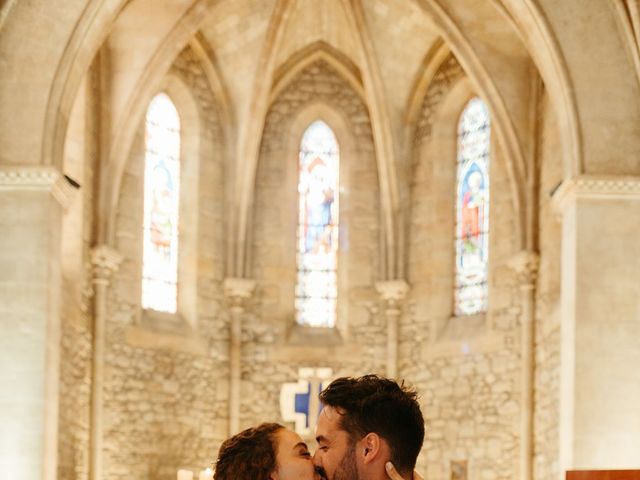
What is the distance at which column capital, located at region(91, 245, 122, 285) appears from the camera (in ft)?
59.7

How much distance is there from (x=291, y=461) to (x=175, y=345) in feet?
51.7

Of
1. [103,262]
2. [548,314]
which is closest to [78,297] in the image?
[103,262]

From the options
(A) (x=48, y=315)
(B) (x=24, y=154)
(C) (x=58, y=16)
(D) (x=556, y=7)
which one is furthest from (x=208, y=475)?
(D) (x=556, y=7)

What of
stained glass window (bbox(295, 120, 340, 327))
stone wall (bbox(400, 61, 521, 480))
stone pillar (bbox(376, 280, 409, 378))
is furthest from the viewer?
stained glass window (bbox(295, 120, 340, 327))

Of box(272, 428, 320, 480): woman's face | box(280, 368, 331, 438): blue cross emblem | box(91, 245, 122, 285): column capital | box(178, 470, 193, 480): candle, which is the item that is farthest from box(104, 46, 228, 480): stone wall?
box(272, 428, 320, 480): woman's face

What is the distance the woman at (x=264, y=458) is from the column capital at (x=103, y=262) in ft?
48.5

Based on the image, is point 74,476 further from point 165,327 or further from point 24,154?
point 24,154

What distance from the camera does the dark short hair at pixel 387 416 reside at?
11.4 feet

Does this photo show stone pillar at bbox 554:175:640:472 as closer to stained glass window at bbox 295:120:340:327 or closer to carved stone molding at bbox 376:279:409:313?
carved stone molding at bbox 376:279:409:313

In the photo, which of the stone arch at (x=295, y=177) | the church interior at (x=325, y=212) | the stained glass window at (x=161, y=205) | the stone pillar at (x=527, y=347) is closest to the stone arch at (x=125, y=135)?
the church interior at (x=325, y=212)

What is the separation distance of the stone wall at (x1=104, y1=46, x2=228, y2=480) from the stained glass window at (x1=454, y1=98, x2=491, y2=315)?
3.07 meters

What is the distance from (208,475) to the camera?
15.0 m

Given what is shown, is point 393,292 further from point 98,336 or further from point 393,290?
point 98,336

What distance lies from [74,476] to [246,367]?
11.0ft
